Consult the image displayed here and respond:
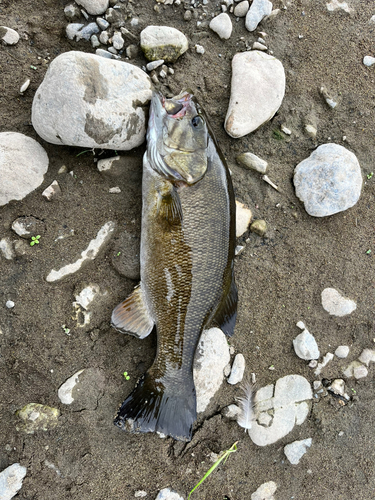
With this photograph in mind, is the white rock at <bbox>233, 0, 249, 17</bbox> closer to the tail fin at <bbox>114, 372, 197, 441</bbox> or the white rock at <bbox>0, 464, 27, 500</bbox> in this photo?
the tail fin at <bbox>114, 372, 197, 441</bbox>

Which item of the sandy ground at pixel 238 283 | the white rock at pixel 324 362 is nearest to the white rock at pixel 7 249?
the sandy ground at pixel 238 283

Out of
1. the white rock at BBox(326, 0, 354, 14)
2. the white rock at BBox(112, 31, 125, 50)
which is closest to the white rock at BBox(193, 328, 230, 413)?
the white rock at BBox(112, 31, 125, 50)

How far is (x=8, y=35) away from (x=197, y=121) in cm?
180

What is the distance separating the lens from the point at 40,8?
3.02 meters

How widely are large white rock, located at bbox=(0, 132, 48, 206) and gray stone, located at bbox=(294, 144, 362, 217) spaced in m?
2.42

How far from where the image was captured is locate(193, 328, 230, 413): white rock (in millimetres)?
3062

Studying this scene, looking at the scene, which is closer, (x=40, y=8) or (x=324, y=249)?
(x=40, y=8)

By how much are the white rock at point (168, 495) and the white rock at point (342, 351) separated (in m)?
2.02

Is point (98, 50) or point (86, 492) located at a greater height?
point (98, 50)

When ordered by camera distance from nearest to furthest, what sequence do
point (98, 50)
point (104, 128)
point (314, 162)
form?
point (104, 128) < point (98, 50) < point (314, 162)

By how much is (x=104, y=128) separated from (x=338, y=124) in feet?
7.79

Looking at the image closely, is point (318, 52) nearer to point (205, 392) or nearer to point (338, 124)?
point (338, 124)

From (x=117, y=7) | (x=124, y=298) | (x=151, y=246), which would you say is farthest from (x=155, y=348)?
(x=117, y=7)

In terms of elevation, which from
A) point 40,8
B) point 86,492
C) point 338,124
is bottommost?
point 86,492
